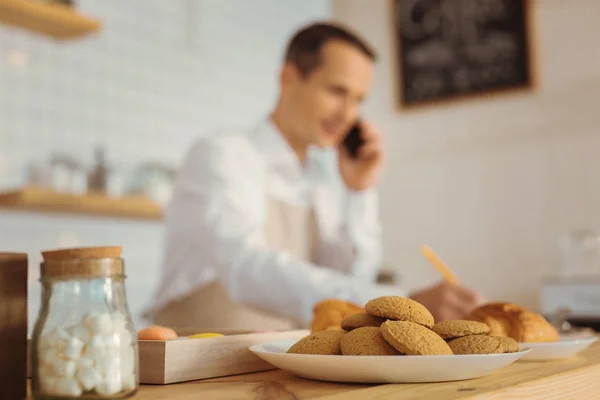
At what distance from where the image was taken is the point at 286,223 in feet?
7.18

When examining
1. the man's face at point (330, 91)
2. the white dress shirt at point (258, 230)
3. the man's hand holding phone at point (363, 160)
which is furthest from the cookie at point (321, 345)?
the man's hand holding phone at point (363, 160)

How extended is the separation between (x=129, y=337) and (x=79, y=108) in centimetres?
266

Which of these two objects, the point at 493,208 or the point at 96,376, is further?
the point at 493,208

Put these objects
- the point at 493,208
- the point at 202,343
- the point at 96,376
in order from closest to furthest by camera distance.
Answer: the point at 96,376, the point at 202,343, the point at 493,208

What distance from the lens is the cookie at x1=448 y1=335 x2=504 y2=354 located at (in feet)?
2.14

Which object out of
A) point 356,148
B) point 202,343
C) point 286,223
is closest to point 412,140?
point 356,148

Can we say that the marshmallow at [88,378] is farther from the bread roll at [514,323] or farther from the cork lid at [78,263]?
the bread roll at [514,323]

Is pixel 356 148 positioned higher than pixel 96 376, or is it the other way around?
pixel 356 148

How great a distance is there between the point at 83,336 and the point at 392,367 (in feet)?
0.86

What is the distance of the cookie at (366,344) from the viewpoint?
0.64 m

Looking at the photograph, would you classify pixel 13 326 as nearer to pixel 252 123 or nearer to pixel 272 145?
pixel 272 145

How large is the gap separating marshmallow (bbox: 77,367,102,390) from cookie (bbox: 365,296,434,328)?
27 cm

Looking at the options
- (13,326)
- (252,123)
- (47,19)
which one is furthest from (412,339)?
(252,123)

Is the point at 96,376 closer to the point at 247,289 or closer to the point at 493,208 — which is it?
the point at 247,289
